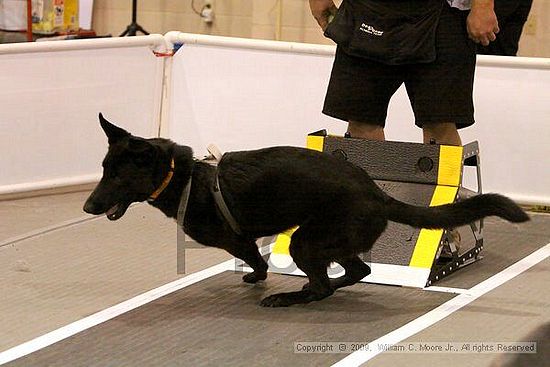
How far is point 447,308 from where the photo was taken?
3.65 metres

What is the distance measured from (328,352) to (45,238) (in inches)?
65.2

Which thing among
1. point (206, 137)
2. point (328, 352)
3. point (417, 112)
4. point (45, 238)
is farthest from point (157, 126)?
point (328, 352)

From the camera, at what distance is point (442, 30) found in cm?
407

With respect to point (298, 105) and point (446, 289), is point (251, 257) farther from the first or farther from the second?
point (298, 105)

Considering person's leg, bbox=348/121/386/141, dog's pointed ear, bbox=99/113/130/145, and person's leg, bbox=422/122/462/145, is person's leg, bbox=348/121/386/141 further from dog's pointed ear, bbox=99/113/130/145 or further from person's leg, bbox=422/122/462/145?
dog's pointed ear, bbox=99/113/130/145

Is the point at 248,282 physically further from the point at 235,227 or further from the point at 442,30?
the point at 442,30

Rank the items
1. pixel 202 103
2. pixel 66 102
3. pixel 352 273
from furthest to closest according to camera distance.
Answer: pixel 202 103
pixel 66 102
pixel 352 273

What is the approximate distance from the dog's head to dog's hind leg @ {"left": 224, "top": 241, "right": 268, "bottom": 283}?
1.13 feet

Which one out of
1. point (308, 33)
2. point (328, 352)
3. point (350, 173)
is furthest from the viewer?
point (308, 33)

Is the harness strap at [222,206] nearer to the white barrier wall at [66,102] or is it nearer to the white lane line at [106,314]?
the white lane line at [106,314]

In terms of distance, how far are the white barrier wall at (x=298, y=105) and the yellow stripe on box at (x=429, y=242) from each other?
3.62ft

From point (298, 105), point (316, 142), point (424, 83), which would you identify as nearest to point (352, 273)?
point (316, 142)

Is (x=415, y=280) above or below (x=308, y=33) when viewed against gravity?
below

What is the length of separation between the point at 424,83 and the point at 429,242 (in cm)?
58
